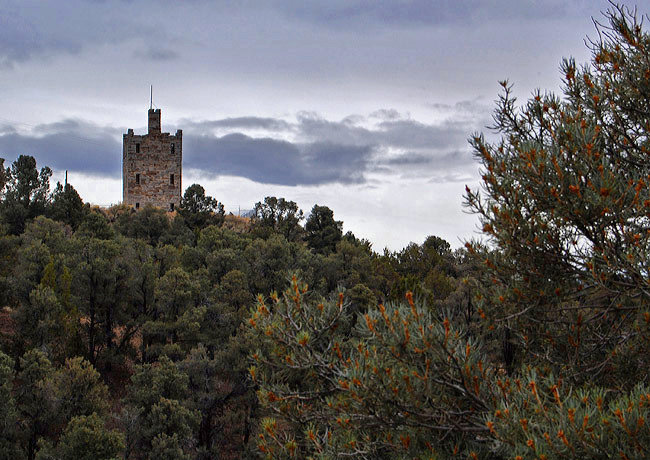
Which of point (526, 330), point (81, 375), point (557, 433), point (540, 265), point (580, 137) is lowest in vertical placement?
point (81, 375)

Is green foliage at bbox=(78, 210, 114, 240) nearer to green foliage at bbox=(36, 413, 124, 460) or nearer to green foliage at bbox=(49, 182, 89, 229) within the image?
green foliage at bbox=(49, 182, 89, 229)

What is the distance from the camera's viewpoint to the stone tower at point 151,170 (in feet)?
221

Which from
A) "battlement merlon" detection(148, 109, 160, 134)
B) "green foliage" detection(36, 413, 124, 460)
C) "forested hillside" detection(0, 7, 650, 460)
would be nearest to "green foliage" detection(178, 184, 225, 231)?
"battlement merlon" detection(148, 109, 160, 134)

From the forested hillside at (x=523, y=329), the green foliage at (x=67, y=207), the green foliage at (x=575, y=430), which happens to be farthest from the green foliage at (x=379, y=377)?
the green foliage at (x=67, y=207)

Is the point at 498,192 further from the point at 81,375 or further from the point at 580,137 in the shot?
the point at 81,375

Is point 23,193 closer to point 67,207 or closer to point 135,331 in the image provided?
point 67,207

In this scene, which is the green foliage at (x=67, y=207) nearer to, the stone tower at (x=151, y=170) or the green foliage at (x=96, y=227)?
the green foliage at (x=96, y=227)

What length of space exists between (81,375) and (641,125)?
18.3 m

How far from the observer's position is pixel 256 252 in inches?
1363

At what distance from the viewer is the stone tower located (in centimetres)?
6729

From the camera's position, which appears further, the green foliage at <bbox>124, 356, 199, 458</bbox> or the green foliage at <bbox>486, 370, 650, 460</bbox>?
the green foliage at <bbox>124, 356, 199, 458</bbox>

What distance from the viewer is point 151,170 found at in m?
67.6

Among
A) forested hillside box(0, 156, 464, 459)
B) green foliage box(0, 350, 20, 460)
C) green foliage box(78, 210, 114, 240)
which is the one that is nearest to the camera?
green foliage box(0, 350, 20, 460)

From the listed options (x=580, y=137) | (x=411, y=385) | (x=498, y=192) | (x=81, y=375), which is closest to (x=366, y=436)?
(x=411, y=385)
